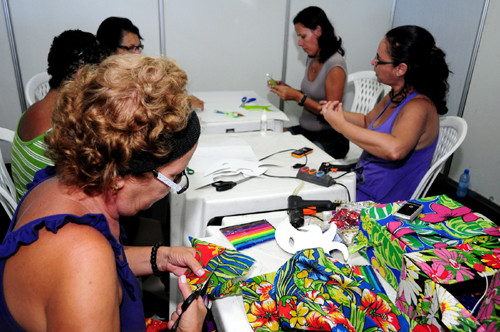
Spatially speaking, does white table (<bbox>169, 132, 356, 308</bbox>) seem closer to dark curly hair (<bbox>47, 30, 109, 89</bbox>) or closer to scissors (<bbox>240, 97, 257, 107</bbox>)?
dark curly hair (<bbox>47, 30, 109, 89</bbox>)

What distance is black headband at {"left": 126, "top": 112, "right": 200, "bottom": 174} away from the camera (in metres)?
0.79

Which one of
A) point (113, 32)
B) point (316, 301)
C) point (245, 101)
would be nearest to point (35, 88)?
point (113, 32)

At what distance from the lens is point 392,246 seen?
3.07 feet

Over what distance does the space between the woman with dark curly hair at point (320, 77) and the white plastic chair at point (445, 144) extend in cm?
60

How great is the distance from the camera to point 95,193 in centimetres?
84

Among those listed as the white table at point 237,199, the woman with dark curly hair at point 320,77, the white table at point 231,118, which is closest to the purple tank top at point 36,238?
the white table at point 237,199

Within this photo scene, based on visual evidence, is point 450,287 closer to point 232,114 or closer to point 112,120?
point 112,120

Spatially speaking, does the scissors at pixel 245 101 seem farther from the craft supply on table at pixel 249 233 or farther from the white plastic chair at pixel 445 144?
the craft supply on table at pixel 249 233

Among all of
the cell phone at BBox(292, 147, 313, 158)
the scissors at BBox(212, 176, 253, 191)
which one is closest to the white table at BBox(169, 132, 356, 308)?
the scissors at BBox(212, 176, 253, 191)

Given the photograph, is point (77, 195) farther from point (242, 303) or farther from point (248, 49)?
point (248, 49)

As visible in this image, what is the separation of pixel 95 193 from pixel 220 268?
1.20 feet

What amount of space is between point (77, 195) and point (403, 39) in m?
1.57

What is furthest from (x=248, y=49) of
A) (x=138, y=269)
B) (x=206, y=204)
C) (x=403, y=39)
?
(x=138, y=269)

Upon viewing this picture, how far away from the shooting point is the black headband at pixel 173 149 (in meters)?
0.79
